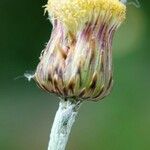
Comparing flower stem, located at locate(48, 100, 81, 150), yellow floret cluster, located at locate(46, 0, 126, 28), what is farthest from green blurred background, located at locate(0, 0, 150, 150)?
flower stem, located at locate(48, 100, 81, 150)

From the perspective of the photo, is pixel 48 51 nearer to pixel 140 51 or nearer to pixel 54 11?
pixel 54 11

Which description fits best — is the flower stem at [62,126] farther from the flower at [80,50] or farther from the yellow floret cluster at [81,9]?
the yellow floret cluster at [81,9]

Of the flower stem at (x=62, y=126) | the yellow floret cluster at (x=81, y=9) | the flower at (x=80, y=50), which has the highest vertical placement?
the yellow floret cluster at (x=81, y=9)

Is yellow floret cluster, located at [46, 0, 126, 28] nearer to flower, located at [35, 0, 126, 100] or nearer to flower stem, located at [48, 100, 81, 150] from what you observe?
flower, located at [35, 0, 126, 100]

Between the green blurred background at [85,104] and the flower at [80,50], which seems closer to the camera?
the flower at [80,50]

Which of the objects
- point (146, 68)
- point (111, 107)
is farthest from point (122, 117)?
point (146, 68)

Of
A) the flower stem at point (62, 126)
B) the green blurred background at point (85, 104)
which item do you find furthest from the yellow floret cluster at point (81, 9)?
the green blurred background at point (85, 104)
